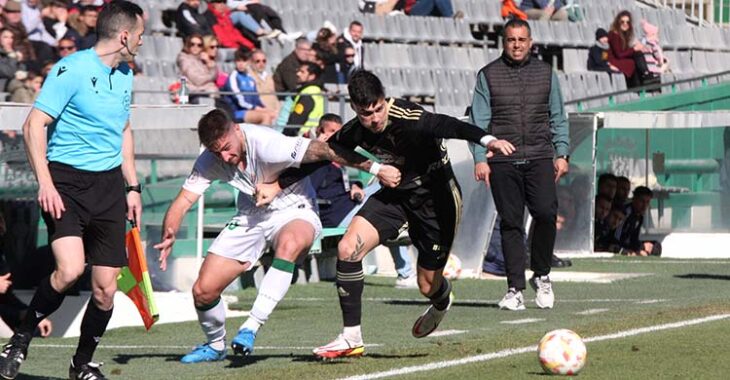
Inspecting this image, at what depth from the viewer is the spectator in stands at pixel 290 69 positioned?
19.9 m

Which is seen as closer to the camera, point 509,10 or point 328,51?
point 328,51

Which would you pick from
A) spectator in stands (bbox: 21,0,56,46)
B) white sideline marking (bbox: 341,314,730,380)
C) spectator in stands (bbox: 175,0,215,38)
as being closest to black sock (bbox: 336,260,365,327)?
white sideline marking (bbox: 341,314,730,380)

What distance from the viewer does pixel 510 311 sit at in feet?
40.6

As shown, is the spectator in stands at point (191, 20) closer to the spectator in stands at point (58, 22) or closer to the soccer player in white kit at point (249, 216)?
the spectator in stands at point (58, 22)

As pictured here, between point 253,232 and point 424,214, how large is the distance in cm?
102

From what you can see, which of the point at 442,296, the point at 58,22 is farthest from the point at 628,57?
the point at 442,296

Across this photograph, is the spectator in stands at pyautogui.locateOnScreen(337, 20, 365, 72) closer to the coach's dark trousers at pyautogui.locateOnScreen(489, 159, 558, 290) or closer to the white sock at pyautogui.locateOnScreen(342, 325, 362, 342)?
the coach's dark trousers at pyautogui.locateOnScreen(489, 159, 558, 290)

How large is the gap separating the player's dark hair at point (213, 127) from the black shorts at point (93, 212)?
719mm

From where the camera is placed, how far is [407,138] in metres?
9.23

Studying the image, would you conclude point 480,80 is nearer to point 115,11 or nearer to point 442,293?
point 442,293

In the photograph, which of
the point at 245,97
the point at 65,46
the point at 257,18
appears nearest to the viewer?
the point at 65,46

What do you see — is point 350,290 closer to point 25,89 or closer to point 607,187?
point 25,89

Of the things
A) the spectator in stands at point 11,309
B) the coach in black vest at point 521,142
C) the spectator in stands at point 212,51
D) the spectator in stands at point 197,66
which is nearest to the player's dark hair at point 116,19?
the spectator in stands at point 11,309

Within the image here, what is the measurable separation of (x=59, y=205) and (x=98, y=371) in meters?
1.01
